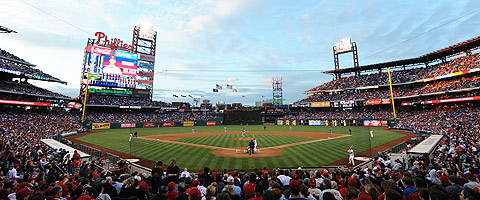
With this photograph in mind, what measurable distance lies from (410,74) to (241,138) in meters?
52.1

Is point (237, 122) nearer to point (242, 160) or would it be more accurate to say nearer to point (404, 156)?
point (242, 160)

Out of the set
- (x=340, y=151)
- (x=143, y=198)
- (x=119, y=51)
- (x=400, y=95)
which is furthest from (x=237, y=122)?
(x=143, y=198)

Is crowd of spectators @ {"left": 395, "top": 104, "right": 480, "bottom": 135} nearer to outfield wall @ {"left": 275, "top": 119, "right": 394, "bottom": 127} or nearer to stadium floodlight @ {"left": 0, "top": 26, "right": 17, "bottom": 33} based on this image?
outfield wall @ {"left": 275, "top": 119, "right": 394, "bottom": 127}

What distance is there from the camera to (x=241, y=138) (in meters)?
31.3

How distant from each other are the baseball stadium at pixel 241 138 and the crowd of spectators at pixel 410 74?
1.38 feet

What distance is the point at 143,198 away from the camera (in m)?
5.74

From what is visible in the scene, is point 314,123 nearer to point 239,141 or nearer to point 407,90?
point 407,90

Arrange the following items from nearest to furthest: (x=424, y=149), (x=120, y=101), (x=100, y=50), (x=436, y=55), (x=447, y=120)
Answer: (x=424, y=149) < (x=447, y=120) < (x=436, y=55) < (x=100, y=50) < (x=120, y=101)

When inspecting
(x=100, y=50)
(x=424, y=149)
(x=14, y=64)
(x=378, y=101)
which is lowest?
(x=424, y=149)

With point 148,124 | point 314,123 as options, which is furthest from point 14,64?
point 314,123

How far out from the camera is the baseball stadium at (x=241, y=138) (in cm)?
555

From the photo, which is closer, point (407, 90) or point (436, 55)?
point (436, 55)

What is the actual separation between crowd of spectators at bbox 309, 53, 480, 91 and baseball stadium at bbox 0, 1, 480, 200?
0.42 metres

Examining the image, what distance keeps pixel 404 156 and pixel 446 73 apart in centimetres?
4392
